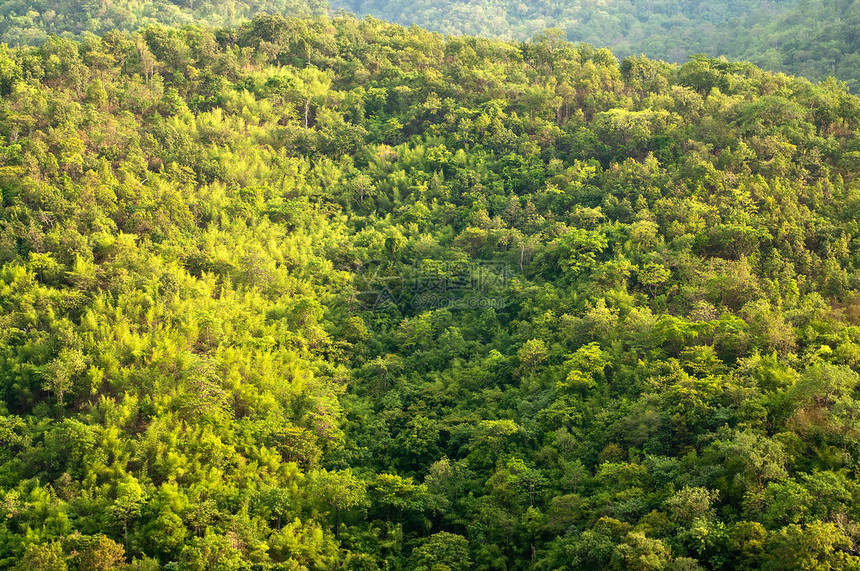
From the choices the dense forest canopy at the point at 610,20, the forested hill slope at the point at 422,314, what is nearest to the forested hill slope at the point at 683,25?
the dense forest canopy at the point at 610,20

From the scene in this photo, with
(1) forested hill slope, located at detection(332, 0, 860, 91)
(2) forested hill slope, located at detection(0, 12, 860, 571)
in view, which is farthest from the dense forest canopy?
(2) forested hill slope, located at detection(0, 12, 860, 571)

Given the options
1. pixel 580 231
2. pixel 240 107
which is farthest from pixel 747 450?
pixel 240 107

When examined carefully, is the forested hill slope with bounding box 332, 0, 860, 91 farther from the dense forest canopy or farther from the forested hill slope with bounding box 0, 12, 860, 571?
the forested hill slope with bounding box 0, 12, 860, 571

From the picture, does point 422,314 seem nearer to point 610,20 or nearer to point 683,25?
point 683,25

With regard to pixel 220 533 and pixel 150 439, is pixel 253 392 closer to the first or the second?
pixel 150 439

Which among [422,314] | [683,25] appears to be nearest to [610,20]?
[683,25]
